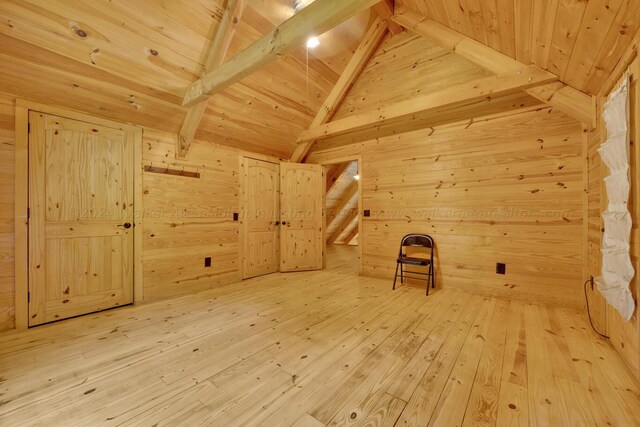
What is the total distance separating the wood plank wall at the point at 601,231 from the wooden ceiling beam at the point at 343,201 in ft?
14.5

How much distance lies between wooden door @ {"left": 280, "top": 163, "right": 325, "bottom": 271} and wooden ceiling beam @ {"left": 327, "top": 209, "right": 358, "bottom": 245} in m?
2.85

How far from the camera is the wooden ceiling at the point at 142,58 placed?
1.90m

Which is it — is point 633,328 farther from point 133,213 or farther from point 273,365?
point 133,213

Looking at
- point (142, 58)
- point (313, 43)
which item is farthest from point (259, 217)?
point (313, 43)

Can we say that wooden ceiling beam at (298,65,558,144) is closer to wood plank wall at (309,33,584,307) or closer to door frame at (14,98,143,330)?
wood plank wall at (309,33,584,307)

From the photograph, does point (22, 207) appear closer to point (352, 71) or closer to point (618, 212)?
point (352, 71)

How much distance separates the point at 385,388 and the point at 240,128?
3.38 m

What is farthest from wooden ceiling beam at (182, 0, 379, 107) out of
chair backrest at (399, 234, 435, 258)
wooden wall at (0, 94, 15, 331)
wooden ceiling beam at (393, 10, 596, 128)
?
chair backrest at (399, 234, 435, 258)

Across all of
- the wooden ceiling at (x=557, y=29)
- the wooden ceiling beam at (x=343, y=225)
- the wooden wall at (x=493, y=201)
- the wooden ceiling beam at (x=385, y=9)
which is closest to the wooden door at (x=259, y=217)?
the wooden wall at (x=493, y=201)

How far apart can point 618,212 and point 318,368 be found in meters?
2.19

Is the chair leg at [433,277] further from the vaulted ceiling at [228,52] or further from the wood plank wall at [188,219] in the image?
the wood plank wall at [188,219]

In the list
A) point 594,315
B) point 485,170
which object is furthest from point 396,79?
point 594,315

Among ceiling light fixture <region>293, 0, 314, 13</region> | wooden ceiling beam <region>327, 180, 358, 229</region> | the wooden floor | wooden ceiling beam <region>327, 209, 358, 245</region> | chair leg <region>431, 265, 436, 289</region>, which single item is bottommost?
the wooden floor

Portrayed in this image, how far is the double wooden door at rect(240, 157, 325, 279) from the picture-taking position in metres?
3.91
